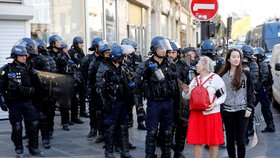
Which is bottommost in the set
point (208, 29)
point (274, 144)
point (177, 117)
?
point (274, 144)

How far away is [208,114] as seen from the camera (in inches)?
219

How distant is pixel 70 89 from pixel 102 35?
6212mm

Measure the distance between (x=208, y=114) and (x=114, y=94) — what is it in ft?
5.05

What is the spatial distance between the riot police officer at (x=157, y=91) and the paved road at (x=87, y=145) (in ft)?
3.34

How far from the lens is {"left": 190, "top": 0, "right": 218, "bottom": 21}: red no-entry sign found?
30.9ft

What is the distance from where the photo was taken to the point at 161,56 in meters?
5.97

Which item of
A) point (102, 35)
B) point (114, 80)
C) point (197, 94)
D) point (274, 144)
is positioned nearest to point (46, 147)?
point (114, 80)

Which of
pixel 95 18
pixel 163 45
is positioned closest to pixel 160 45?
pixel 163 45

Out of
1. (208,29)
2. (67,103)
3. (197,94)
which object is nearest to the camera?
(197,94)

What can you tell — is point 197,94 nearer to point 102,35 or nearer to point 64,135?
point 64,135

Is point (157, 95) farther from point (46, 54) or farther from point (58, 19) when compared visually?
point (58, 19)

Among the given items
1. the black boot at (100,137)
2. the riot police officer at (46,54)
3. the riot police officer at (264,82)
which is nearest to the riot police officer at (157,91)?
the black boot at (100,137)

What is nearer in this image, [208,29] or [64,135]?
[64,135]

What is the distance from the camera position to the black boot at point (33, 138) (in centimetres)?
675
